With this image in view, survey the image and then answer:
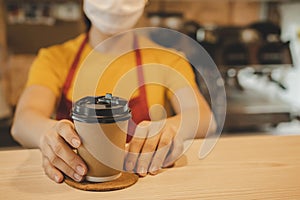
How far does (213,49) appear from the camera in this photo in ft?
8.05

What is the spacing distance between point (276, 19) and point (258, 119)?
34.2 inches

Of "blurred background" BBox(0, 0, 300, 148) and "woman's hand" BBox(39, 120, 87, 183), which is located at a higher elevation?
"woman's hand" BBox(39, 120, 87, 183)

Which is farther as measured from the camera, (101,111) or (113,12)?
(113,12)

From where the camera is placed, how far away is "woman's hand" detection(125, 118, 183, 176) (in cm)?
63

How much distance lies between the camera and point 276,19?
2.85 meters

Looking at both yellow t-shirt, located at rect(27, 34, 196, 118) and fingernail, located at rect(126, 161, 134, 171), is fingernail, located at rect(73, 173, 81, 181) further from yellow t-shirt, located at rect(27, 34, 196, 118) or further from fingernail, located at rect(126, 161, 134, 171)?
yellow t-shirt, located at rect(27, 34, 196, 118)

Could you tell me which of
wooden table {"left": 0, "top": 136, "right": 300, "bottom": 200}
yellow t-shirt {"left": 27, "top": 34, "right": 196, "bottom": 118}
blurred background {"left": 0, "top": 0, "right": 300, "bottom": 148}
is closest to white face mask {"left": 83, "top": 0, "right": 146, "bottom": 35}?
yellow t-shirt {"left": 27, "top": 34, "right": 196, "bottom": 118}

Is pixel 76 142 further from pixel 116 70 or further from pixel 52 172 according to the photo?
pixel 116 70

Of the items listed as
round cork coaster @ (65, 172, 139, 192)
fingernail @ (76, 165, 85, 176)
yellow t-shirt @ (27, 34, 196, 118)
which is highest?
fingernail @ (76, 165, 85, 176)

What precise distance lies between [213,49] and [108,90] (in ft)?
5.52

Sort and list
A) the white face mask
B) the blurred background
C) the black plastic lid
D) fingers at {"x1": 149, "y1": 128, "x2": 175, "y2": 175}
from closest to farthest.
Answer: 1. the black plastic lid
2. fingers at {"x1": 149, "y1": 128, "x2": 175, "y2": 175}
3. the white face mask
4. the blurred background

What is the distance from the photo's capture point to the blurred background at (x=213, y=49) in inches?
95.5

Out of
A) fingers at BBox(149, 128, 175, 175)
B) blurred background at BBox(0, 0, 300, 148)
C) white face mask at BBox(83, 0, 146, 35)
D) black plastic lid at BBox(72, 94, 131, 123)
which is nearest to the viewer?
black plastic lid at BBox(72, 94, 131, 123)

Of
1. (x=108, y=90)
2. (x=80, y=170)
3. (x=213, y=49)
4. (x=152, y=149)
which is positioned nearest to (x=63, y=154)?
(x=80, y=170)
